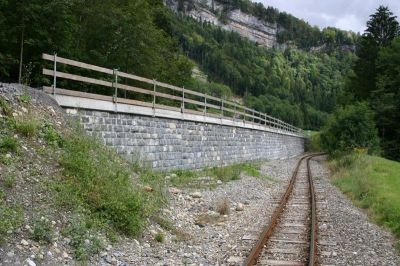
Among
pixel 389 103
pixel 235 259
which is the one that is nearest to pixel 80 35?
pixel 235 259

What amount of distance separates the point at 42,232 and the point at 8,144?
7.32 feet

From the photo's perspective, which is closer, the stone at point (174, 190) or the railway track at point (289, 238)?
the railway track at point (289, 238)

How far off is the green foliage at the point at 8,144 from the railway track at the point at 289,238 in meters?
4.70

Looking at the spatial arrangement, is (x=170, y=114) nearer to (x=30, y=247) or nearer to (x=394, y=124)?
(x=30, y=247)

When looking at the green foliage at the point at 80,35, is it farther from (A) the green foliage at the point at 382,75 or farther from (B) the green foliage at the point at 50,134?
(A) the green foliage at the point at 382,75

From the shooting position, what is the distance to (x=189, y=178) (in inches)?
633

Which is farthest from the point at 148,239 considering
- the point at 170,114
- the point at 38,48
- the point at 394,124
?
the point at 394,124

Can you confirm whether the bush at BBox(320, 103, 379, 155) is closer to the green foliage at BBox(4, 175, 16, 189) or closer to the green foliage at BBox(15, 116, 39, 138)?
the green foliage at BBox(15, 116, 39, 138)

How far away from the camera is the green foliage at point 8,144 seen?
7652mm

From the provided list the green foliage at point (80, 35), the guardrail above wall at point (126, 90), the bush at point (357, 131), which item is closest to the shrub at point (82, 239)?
the guardrail above wall at point (126, 90)

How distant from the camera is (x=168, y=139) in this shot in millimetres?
16469

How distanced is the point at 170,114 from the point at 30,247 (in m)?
11.0

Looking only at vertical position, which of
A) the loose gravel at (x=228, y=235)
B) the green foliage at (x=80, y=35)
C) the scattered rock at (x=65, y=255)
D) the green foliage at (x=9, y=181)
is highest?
the green foliage at (x=80, y=35)

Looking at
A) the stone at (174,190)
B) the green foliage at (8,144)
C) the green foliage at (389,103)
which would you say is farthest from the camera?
the green foliage at (389,103)
